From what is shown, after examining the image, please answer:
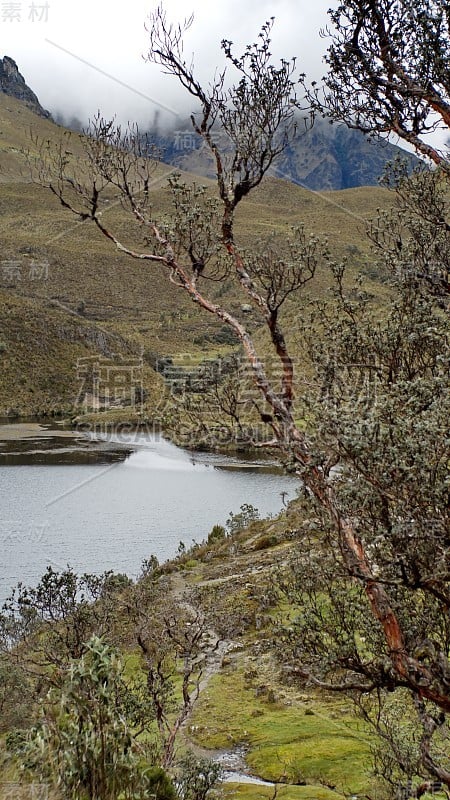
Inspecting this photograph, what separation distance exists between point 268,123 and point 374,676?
14.0 feet

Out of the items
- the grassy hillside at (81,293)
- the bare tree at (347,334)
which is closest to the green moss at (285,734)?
the bare tree at (347,334)

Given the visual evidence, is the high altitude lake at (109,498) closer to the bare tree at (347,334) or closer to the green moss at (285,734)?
the green moss at (285,734)

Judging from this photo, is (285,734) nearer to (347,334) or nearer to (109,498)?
(347,334)

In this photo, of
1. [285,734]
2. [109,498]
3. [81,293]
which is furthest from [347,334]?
[81,293]

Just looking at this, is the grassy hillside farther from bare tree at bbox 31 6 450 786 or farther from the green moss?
bare tree at bbox 31 6 450 786

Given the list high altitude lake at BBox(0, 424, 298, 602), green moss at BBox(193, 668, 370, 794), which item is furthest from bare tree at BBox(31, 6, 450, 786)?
high altitude lake at BBox(0, 424, 298, 602)

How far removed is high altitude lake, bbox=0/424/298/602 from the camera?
2734cm

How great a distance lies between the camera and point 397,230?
22.3 feet

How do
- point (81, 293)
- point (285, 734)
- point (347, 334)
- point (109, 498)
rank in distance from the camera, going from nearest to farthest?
point (347, 334) < point (285, 734) < point (109, 498) < point (81, 293)

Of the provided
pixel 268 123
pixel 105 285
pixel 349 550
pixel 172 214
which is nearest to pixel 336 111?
pixel 268 123

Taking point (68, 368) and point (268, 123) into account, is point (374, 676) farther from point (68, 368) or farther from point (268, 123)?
point (68, 368)

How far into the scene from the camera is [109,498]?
36.5 meters

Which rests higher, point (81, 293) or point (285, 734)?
point (81, 293)

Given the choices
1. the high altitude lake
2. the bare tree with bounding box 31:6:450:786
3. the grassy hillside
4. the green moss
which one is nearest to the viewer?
the bare tree with bounding box 31:6:450:786
